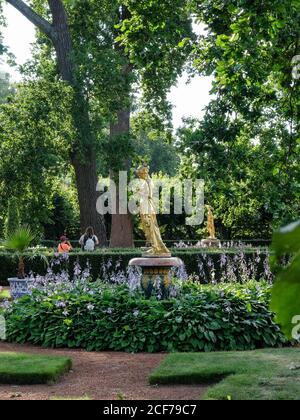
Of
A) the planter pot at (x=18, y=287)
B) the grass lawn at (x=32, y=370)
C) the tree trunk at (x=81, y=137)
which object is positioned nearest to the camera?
the grass lawn at (x=32, y=370)

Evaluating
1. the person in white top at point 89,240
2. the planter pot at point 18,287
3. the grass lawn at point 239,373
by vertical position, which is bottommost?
the grass lawn at point 239,373

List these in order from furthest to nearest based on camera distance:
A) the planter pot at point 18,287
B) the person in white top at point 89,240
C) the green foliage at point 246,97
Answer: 1. the person in white top at point 89,240
2. the planter pot at point 18,287
3. the green foliage at point 246,97

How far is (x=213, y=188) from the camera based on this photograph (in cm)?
824

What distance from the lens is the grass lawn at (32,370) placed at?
6.76 m

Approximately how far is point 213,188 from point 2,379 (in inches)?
135

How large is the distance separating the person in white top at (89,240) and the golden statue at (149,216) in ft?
21.3

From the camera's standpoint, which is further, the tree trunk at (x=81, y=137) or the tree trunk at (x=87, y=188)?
the tree trunk at (x=87, y=188)

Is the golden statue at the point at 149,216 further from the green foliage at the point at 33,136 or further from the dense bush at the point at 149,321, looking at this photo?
the green foliage at the point at 33,136

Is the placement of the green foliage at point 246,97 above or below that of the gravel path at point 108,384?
above

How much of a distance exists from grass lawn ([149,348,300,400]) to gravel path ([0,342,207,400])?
0.17 meters

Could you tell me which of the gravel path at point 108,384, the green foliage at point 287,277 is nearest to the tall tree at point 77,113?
the gravel path at point 108,384

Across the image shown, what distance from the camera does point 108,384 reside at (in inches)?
259

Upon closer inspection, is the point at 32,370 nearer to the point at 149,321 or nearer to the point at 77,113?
the point at 149,321

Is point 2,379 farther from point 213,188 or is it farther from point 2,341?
point 213,188
